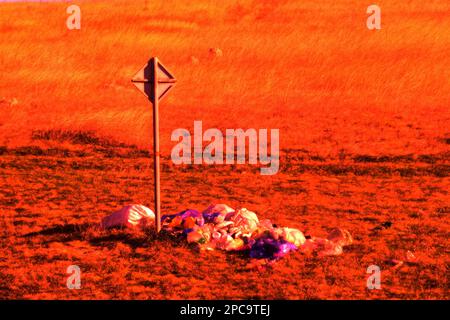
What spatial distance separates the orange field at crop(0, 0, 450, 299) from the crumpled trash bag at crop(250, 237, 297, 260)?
0.18 meters

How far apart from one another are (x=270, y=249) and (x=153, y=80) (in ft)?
10.7

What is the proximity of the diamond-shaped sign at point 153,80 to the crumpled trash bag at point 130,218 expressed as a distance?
7.29 feet

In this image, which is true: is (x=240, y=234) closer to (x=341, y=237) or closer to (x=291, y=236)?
(x=291, y=236)

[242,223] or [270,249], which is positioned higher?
[242,223]

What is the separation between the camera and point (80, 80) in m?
31.8

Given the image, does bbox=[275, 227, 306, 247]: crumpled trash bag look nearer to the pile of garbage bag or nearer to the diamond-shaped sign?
the pile of garbage bag

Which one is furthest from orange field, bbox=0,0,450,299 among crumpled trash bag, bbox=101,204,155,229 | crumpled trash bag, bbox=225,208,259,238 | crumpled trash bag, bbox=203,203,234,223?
crumpled trash bag, bbox=203,203,234,223

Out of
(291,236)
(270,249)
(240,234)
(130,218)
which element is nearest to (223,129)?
(130,218)

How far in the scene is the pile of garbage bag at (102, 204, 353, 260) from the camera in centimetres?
967

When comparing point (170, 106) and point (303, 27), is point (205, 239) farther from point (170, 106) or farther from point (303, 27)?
point (303, 27)

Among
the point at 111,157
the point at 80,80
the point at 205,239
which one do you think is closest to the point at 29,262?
the point at 205,239

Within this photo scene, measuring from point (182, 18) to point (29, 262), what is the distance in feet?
114

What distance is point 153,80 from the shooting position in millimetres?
9898

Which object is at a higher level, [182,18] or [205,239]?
[182,18]
